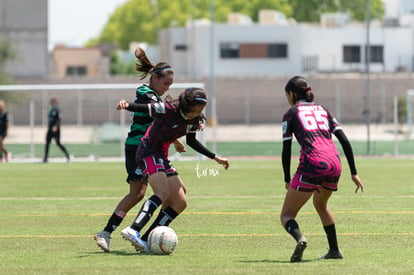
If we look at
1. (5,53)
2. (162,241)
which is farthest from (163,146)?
(5,53)

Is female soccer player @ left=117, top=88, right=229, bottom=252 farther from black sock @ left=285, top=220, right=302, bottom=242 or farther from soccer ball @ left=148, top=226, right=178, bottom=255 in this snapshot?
black sock @ left=285, top=220, right=302, bottom=242

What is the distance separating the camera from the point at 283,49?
269 feet

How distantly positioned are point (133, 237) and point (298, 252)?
74.4 inches

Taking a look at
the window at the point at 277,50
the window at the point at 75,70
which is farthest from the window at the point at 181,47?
the window at the point at 75,70

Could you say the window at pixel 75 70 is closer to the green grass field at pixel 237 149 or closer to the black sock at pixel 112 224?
the green grass field at pixel 237 149

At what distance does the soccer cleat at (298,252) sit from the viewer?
421 inches

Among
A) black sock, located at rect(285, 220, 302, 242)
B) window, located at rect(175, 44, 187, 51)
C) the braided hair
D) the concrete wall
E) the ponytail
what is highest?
window, located at rect(175, 44, 187, 51)

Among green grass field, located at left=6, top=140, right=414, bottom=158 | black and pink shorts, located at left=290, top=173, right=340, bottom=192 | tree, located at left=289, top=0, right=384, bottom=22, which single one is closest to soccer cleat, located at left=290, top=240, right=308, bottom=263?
black and pink shorts, located at left=290, top=173, right=340, bottom=192

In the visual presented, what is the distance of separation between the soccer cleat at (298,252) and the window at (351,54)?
245ft

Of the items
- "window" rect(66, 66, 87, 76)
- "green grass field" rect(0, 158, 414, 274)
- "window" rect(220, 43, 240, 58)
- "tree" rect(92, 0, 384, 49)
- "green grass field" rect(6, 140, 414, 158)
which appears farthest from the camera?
"tree" rect(92, 0, 384, 49)

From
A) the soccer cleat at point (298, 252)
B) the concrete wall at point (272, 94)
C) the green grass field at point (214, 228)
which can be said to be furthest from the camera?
the concrete wall at point (272, 94)

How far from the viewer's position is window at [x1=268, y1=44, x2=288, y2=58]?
81.8 metres

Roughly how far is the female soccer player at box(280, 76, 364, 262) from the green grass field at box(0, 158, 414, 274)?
608 mm

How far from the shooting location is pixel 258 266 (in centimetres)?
1068
